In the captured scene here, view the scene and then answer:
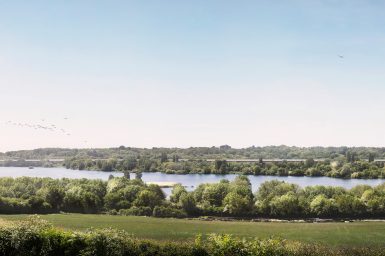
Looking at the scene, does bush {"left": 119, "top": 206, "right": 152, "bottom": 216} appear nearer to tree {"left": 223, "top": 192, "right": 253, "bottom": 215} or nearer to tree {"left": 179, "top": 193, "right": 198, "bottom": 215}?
tree {"left": 179, "top": 193, "right": 198, "bottom": 215}

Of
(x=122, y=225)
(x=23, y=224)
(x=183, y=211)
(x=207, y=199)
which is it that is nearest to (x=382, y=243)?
(x=122, y=225)

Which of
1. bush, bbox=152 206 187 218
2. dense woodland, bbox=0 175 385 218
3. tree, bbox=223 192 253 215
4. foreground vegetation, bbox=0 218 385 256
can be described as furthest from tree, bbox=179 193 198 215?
foreground vegetation, bbox=0 218 385 256

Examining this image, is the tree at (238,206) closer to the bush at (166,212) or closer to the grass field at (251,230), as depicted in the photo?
the bush at (166,212)

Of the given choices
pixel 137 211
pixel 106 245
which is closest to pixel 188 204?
pixel 137 211

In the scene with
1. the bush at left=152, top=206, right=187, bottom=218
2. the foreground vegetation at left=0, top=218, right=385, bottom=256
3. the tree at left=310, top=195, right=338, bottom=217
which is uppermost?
the foreground vegetation at left=0, top=218, right=385, bottom=256

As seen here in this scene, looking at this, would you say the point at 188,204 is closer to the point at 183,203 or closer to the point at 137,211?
the point at 183,203

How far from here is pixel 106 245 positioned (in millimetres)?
36562

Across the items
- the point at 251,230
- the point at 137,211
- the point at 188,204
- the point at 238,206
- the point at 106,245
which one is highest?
the point at 106,245

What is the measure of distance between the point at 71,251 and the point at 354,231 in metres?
36.5

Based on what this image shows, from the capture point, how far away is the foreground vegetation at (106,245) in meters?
36.3

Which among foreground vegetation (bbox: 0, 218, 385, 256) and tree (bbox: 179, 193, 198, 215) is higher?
foreground vegetation (bbox: 0, 218, 385, 256)

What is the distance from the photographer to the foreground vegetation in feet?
119

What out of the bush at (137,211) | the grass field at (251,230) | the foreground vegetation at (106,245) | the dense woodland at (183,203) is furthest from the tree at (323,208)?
the foreground vegetation at (106,245)

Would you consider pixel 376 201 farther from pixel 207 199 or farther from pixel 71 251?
pixel 71 251
